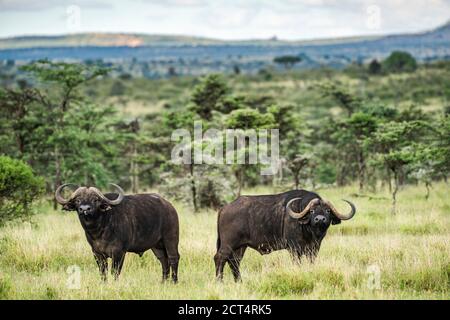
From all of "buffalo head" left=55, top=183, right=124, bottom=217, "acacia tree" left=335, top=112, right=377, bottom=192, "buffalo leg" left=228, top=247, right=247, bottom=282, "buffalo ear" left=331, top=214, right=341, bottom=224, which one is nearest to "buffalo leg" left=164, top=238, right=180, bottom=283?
"buffalo leg" left=228, top=247, right=247, bottom=282

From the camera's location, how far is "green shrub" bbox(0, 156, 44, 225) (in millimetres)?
14422

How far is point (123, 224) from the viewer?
1012 centimetres

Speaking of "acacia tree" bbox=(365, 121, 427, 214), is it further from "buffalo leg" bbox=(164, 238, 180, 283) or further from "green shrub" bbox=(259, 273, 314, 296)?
"green shrub" bbox=(259, 273, 314, 296)

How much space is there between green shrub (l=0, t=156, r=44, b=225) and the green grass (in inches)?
17.9

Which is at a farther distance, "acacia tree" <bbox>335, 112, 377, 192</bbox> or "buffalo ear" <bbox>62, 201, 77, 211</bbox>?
"acacia tree" <bbox>335, 112, 377, 192</bbox>

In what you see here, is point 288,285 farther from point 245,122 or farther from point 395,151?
point 245,122

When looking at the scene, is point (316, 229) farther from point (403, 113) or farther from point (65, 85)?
point (403, 113)

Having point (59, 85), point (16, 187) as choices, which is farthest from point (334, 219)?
point (59, 85)

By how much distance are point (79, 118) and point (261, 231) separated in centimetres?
1202

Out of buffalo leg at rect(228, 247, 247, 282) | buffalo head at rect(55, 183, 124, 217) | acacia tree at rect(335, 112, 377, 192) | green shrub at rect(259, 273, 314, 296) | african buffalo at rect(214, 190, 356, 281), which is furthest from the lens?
acacia tree at rect(335, 112, 377, 192)

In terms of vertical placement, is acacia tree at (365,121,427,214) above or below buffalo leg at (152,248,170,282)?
above

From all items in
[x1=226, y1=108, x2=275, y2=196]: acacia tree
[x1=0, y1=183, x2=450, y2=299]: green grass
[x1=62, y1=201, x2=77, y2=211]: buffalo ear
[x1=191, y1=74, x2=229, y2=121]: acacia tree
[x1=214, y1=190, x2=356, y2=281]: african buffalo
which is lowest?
[x1=0, y1=183, x2=450, y2=299]: green grass

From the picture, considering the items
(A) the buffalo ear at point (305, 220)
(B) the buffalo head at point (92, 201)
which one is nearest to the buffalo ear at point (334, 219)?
(A) the buffalo ear at point (305, 220)
